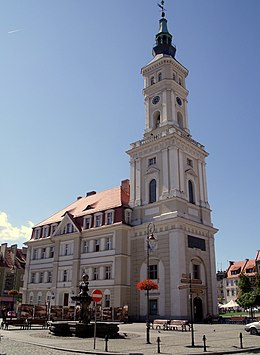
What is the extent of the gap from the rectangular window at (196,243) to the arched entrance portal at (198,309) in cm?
548

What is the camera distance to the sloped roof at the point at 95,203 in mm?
46469

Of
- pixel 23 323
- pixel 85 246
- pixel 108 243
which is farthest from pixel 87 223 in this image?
pixel 23 323

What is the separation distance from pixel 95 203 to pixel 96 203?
246 millimetres

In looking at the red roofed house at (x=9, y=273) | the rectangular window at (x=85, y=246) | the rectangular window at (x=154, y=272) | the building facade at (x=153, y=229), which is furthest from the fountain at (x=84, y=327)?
the red roofed house at (x=9, y=273)

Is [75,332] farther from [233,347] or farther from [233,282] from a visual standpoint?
[233,282]

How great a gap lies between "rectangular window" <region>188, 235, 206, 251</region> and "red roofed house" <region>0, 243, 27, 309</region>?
37444mm

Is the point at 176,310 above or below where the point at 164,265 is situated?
below

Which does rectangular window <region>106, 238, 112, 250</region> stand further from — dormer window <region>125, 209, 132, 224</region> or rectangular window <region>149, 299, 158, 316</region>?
rectangular window <region>149, 299, 158, 316</region>

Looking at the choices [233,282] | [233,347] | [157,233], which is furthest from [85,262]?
[233,282]

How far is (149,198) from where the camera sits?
42812 millimetres

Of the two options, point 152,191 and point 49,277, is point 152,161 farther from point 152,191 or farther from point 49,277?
point 49,277

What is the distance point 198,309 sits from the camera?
38.5 meters

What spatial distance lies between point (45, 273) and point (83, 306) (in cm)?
2882

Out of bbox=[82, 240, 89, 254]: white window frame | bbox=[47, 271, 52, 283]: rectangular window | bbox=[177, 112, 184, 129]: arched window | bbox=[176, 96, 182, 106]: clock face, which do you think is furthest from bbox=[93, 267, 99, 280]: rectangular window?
bbox=[176, 96, 182, 106]: clock face
